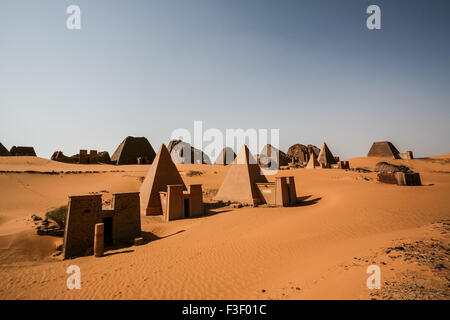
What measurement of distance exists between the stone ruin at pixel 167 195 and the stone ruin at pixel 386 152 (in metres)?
41.0

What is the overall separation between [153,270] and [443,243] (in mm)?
7977

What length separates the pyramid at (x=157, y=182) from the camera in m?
14.6

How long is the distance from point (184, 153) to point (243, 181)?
30.1 m

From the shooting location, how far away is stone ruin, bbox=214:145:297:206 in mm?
15095

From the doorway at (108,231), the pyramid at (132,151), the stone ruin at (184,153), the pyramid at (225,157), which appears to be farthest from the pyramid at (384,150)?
the doorway at (108,231)

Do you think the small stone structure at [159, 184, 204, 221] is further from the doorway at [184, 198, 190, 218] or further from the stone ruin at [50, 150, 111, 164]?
the stone ruin at [50, 150, 111, 164]

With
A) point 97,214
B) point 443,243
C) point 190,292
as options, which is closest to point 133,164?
point 97,214

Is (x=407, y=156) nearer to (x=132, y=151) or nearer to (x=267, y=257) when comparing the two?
(x=267, y=257)

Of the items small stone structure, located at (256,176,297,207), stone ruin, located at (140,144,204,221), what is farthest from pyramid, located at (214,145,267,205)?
stone ruin, located at (140,144,204,221)

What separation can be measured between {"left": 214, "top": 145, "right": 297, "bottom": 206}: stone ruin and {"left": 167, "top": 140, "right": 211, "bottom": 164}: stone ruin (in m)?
28.2

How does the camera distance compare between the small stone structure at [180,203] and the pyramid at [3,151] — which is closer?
the small stone structure at [180,203]

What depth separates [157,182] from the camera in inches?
599

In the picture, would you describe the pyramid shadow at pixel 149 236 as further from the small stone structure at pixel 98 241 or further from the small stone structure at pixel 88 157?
the small stone structure at pixel 88 157
